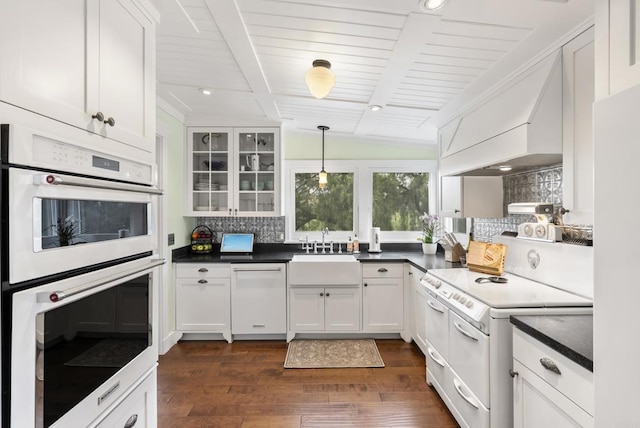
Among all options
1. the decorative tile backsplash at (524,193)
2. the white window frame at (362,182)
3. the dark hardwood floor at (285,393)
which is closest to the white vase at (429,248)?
the white window frame at (362,182)

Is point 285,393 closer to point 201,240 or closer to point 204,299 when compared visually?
point 204,299

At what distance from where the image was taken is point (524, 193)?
7.70 ft

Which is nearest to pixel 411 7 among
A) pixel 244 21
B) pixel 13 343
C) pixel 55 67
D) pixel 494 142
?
pixel 244 21

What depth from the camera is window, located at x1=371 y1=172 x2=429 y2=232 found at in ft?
12.8

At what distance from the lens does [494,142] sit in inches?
76.9

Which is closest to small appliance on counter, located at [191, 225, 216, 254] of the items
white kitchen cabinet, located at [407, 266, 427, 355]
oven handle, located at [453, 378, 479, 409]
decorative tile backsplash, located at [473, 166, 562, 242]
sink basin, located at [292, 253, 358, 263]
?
sink basin, located at [292, 253, 358, 263]

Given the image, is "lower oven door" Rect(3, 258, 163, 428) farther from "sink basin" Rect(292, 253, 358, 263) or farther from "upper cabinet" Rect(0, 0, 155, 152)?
"sink basin" Rect(292, 253, 358, 263)

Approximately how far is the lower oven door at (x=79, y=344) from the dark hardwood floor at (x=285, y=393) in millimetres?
1039

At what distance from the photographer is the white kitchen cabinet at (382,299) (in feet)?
10.5

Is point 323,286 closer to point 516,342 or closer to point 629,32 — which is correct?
point 516,342

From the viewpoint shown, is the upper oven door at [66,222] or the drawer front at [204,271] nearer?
the upper oven door at [66,222]

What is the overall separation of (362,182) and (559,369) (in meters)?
2.92

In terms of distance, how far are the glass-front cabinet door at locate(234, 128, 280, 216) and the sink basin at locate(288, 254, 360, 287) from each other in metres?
0.80

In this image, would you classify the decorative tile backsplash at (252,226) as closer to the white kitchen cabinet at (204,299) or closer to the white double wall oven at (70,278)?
the white kitchen cabinet at (204,299)
